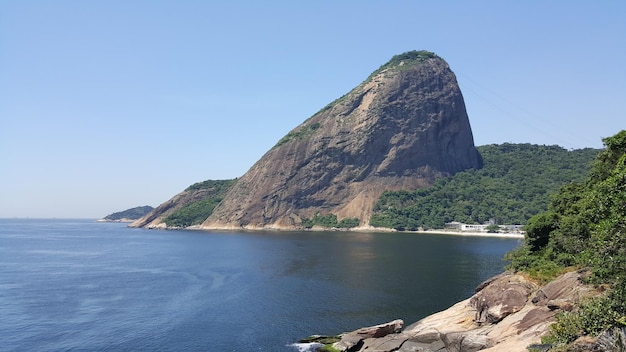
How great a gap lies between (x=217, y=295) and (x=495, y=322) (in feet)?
164

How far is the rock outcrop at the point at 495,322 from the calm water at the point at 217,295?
10.2m

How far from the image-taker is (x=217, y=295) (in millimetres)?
76188

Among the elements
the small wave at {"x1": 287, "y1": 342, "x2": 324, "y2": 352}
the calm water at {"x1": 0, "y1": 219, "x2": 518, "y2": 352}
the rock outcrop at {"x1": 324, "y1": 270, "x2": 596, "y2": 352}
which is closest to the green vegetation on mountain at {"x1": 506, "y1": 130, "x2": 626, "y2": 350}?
the rock outcrop at {"x1": 324, "y1": 270, "x2": 596, "y2": 352}

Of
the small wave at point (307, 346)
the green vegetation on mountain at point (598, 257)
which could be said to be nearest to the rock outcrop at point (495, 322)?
the green vegetation on mountain at point (598, 257)

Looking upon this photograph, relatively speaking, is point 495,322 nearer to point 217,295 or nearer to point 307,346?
point 307,346

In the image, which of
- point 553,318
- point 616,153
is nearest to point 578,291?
point 553,318

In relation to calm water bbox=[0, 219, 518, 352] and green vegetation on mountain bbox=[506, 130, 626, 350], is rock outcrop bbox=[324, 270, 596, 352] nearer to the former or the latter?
green vegetation on mountain bbox=[506, 130, 626, 350]

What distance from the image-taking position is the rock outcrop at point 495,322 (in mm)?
33906

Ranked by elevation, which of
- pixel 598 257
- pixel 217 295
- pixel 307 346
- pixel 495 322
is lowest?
pixel 307 346

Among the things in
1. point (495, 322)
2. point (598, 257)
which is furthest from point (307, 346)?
point (598, 257)

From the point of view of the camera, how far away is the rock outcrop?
33.9 meters

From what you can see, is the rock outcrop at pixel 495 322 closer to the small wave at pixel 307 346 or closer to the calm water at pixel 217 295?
the small wave at pixel 307 346

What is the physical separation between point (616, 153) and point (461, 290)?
110 feet

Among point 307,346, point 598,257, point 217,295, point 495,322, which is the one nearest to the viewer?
point 598,257
